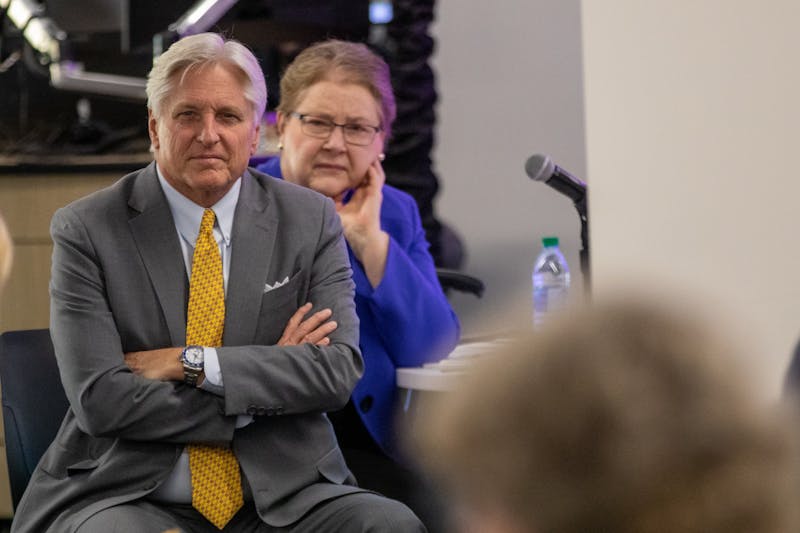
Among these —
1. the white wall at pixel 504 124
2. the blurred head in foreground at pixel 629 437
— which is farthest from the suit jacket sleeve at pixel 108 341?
the white wall at pixel 504 124

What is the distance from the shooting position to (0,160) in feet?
12.8

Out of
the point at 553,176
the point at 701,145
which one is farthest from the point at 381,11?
the point at 701,145

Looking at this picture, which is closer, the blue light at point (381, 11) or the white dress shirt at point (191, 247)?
the white dress shirt at point (191, 247)

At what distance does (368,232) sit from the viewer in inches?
97.7

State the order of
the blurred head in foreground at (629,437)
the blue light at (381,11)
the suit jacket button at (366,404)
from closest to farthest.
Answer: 1. the blurred head in foreground at (629,437)
2. the suit jacket button at (366,404)
3. the blue light at (381,11)

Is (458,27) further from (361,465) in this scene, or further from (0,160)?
(361,465)

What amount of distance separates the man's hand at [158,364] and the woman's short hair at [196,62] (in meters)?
0.49

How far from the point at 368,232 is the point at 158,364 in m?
0.70

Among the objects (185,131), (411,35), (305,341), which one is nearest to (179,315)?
(305,341)

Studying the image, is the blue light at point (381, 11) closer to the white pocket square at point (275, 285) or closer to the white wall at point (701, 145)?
the white pocket square at point (275, 285)

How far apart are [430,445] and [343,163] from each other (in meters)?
2.13

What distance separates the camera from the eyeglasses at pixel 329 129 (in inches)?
102

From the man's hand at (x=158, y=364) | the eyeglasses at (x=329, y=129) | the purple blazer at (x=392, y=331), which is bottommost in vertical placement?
the purple blazer at (x=392, y=331)

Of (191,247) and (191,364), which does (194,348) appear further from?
(191,247)
